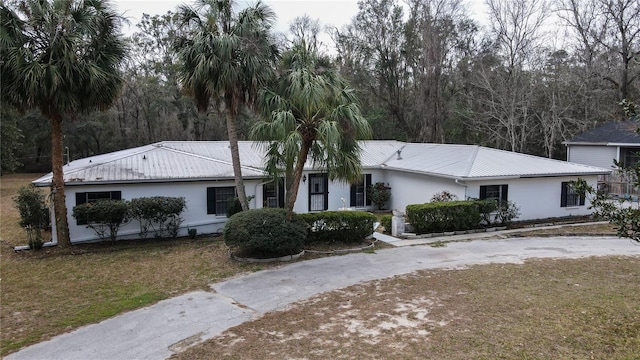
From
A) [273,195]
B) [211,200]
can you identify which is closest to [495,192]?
[273,195]

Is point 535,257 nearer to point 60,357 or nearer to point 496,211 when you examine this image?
point 496,211

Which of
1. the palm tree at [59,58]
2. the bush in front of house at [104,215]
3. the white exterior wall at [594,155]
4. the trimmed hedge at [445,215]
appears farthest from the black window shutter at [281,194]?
the white exterior wall at [594,155]

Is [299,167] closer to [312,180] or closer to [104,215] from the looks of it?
[104,215]

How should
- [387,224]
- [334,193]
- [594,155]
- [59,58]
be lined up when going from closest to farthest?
1. [59,58]
2. [387,224]
3. [334,193]
4. [594,155]

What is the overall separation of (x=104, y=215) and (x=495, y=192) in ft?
46.4

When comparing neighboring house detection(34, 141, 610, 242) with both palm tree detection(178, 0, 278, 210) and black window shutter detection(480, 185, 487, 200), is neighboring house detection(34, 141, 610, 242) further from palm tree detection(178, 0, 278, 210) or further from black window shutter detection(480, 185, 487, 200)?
palm tree detection(178, 0, 278, 210)

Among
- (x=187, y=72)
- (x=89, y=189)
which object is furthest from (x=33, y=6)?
(x=89, y=189)

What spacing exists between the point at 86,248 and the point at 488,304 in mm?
11994

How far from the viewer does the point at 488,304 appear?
8594 millimetres

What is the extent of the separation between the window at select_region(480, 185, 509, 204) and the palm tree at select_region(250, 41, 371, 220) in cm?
720

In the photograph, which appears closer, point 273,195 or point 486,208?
point 486,208

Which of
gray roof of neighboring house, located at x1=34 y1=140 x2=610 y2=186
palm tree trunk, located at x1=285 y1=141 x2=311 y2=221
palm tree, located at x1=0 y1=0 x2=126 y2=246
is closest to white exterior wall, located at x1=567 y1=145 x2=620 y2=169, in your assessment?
gray roof of neighboring house, located at x1=34 y1=140 x2=610 y2=186

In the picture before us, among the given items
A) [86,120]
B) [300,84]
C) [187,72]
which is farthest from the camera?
[86,120]

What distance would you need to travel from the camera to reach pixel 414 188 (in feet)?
64.3
